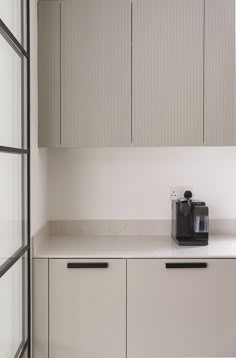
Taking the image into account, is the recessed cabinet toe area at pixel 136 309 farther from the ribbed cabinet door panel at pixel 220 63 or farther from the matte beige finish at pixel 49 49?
the matte beige finish at pixel 49 49

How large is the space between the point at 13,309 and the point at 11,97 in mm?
1064

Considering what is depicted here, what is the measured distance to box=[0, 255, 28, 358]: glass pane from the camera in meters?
2.00

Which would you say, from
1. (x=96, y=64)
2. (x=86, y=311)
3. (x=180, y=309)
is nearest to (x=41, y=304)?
(x=86, y=311)

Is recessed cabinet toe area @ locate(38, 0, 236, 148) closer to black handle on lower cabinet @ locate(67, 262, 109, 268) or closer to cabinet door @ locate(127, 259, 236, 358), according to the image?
black handle on lower cabinet @ locate(67, 262, 109, 268)

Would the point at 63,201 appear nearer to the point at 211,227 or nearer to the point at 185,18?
the point at 211,227

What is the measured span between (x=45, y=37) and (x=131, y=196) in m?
1.20

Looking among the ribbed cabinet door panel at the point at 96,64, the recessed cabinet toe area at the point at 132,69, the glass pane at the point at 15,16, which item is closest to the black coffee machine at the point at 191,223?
the recessed cabinet toe area at the point at 132,69

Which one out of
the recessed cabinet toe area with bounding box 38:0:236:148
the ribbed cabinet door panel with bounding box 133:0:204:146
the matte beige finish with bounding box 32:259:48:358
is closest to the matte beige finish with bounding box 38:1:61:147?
the recessed cabinet toe area with bounding box 38:0:236:148

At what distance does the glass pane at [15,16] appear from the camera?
1970 mm

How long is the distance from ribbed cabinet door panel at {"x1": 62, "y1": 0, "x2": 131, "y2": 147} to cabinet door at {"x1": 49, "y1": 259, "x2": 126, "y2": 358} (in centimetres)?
90

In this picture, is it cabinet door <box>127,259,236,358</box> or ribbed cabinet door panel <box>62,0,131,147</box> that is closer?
cabinet door <box>127,259,236,358</box>

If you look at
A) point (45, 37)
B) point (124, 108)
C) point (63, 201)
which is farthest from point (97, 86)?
point (63, 201)

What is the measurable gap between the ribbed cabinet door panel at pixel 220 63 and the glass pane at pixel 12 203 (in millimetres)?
1204

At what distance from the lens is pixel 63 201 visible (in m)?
3.04
